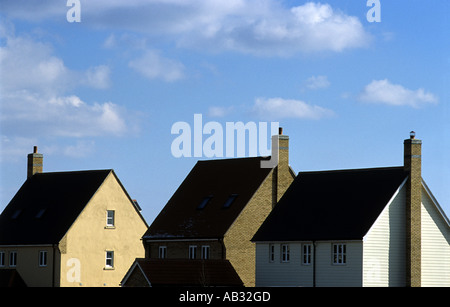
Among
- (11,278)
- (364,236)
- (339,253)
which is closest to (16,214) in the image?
(11,278)

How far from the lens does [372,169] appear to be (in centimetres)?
5241

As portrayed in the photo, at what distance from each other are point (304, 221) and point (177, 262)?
26.3ft

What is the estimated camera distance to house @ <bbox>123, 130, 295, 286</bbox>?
5628 cm

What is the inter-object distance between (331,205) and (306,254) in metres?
3.35

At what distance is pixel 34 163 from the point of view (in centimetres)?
7275

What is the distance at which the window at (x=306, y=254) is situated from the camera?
2005 inches

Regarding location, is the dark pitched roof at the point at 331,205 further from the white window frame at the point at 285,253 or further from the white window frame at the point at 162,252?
the white window frame at the point at 162,252

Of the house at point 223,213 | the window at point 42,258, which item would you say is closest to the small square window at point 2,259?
the window at point 42,258

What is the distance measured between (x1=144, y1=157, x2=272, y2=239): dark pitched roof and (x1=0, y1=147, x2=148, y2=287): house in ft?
14.1

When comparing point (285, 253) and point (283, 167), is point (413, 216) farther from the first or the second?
point (283, 167)

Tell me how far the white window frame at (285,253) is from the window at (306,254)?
124 cm

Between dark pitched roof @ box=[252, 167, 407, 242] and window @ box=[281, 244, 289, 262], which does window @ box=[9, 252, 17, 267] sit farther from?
window @ box=[281, 244, 289, 262]
